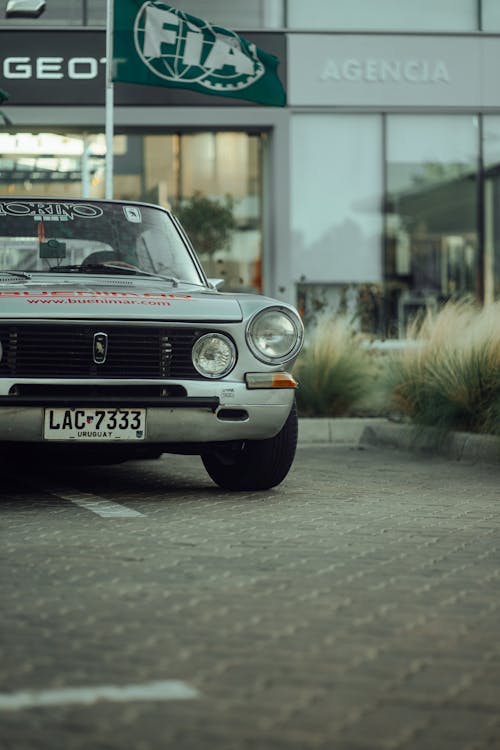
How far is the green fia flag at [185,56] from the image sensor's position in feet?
50.3

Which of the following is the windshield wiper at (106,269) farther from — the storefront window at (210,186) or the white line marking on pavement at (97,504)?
the storefront window at (210,186)

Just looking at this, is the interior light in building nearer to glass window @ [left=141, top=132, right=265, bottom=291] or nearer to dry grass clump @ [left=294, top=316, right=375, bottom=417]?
glass window @ [left=141, top=132, right=265, bottom=291]

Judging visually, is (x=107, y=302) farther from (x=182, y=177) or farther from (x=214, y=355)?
(x=182, y=177)

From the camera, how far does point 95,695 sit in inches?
119

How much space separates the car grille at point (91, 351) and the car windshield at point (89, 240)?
99 cm

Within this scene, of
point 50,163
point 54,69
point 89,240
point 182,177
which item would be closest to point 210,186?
point 182,177

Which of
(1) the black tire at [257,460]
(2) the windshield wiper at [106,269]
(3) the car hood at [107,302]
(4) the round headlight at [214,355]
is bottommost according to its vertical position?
(1) the black tire at [257,460]

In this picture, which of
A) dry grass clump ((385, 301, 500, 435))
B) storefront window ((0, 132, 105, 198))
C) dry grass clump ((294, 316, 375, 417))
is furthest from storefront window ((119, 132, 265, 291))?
dry grass clump ((385, 301, 500, 435))

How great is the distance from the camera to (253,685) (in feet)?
10.3

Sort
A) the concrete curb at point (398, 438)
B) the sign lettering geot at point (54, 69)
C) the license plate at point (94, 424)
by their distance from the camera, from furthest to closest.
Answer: the sign lettering geot at point (54, 69)
the concrete curb at point (398, 438)
the license plate at point (94, 424)

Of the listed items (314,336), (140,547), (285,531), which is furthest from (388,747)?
(314,336)

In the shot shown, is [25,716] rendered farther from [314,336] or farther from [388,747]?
[314,336]

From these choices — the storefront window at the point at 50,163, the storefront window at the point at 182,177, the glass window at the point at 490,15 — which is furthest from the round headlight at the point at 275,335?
the glass window at the point at 490,15

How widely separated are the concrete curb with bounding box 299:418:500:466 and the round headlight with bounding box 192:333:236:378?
302 centimetres
